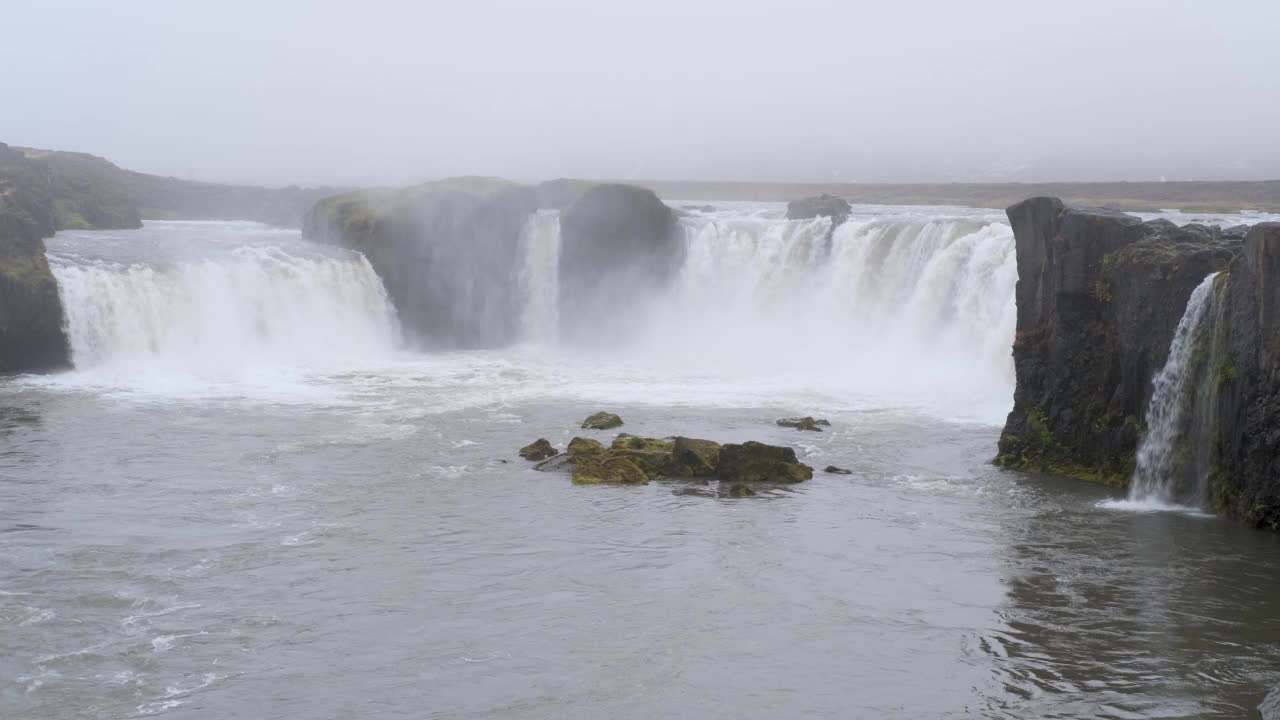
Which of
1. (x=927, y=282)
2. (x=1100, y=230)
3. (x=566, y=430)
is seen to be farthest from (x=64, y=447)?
(x=927, y=282)

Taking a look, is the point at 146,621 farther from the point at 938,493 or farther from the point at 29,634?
the point at 938,493

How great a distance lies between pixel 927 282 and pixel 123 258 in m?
24.7

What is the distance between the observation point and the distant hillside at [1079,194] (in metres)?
69.5

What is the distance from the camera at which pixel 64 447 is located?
81.8 ft

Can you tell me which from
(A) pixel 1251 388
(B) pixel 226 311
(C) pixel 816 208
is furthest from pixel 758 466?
(C) pixel 816 208

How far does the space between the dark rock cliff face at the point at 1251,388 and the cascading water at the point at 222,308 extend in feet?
84.7

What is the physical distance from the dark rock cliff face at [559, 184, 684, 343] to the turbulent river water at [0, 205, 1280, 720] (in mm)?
9495

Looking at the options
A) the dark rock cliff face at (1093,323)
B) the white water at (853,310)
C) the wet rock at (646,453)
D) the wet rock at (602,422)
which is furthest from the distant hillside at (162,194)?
the dark rock cliff face at (1093,323)

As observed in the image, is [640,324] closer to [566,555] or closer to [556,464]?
[556,464]

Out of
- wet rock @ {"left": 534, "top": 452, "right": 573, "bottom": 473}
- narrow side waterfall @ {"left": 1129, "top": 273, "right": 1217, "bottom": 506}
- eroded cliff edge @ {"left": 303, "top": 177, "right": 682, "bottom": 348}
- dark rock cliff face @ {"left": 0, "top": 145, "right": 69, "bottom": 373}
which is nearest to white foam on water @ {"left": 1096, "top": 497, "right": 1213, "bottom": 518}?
narrow side waterfall @ {"left": 1129, "top": 273, "right": 1217, "bottom": 506}

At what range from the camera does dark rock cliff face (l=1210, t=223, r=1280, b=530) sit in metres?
18.6

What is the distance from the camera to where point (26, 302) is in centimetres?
3444

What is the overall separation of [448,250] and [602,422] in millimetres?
20521

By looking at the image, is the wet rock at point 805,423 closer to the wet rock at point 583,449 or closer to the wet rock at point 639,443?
the wet rock at point 639,443
